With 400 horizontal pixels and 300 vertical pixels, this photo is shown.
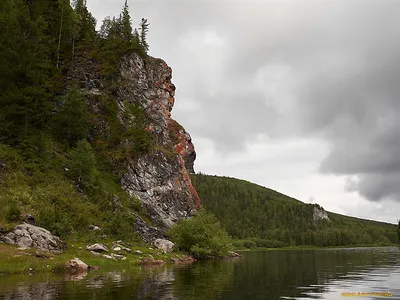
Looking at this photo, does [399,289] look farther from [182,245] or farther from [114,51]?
[114,51]

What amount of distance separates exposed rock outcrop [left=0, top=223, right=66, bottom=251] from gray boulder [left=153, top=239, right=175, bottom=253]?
24026mm

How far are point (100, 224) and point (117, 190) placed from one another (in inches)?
812

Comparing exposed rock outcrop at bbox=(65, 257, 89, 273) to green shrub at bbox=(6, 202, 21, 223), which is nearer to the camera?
exposed rock outcrop at bbox=(65, 257, 89, 273)

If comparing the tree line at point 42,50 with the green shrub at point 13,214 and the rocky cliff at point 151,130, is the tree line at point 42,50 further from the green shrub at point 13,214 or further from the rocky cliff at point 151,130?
the green shrub at point 13,214

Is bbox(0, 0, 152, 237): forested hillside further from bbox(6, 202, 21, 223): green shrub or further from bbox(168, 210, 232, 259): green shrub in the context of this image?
bbox(168, 210, 232, 259): green shrub

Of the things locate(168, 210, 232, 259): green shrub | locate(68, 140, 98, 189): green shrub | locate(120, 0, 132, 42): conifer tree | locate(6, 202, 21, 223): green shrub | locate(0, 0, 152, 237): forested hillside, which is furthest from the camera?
locate(120, 0, 132, 42): conifer tree

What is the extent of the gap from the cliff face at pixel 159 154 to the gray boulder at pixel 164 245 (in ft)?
41.8

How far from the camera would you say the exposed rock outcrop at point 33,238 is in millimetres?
46281

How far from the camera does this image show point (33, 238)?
48.0m

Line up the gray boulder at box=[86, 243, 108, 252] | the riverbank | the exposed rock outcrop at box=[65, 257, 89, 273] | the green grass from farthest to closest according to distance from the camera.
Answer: the gray boulder at box=[86, 243, 108, 252], the exposed rock outcrop at box=[65, 257, 89, 273], the riverbank, the green grass

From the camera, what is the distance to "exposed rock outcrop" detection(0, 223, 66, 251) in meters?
46.3

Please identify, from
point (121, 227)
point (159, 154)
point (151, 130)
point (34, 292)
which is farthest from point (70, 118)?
point (34, 292)

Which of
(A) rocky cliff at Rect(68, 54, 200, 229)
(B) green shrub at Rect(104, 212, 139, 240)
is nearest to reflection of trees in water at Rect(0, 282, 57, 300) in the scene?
(B) green shrub at Rect(104, 212, 139, 240)

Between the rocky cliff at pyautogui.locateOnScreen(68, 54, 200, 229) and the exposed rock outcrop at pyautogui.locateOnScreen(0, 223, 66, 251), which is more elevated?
the rocky cliff at pyautogui.locateOnScreen(68, 54, 200, 229)
